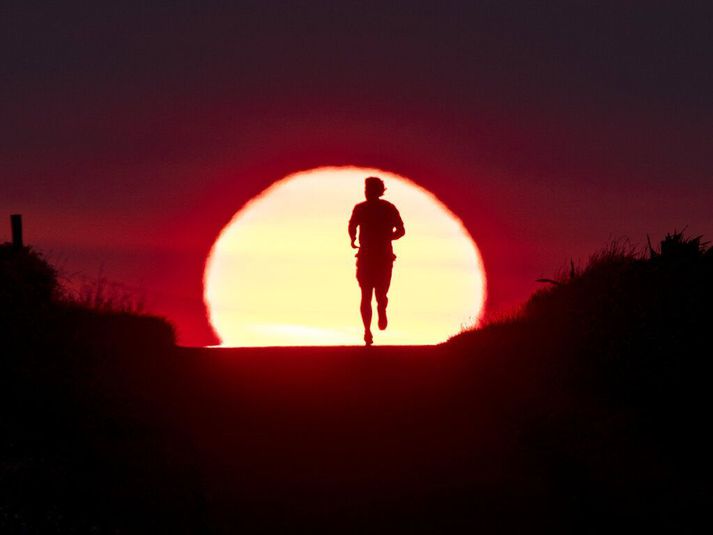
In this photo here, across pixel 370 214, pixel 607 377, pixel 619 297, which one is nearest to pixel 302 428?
pixel 607 377

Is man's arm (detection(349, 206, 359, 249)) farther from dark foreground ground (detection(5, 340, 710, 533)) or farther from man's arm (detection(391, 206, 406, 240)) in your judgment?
dark foreground ground (detection(5, 340, 710, 533))

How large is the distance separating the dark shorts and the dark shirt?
125 mm

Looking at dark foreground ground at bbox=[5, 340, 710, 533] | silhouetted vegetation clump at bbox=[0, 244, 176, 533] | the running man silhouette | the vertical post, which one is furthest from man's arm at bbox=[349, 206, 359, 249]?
the vertical post

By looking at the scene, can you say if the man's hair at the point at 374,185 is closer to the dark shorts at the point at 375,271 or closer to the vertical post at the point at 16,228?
the dark shorts at the point at 375,271

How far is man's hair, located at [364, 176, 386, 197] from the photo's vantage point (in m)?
19.6

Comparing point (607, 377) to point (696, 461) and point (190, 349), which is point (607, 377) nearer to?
point (696, 461)

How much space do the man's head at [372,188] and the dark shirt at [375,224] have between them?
97 millimetres

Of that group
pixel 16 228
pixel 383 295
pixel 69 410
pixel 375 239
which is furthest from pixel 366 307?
pixel 69 410

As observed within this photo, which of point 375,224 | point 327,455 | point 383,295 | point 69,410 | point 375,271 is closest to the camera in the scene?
point 327,455

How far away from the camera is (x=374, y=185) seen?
19.6 meters

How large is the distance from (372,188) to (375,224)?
0.61 metres

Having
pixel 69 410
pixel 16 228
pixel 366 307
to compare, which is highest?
pixel 16 228

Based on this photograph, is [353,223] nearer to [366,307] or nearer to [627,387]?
[366,307]

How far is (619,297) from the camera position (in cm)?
1562
